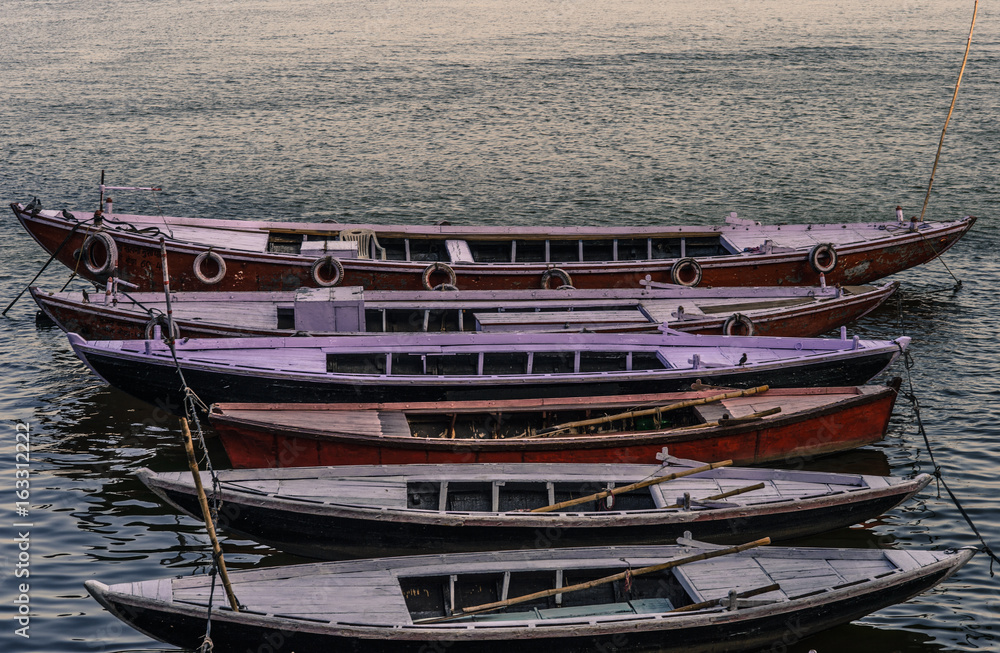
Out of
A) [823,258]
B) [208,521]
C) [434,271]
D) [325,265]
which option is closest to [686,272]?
[823,258]

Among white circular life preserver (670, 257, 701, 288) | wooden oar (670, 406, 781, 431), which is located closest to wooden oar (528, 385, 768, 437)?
wooden oar (670, 406, 781, 431)

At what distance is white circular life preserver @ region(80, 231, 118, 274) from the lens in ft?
80.9

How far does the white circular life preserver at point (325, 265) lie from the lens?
24827mm

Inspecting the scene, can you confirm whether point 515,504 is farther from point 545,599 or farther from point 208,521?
point 208,521

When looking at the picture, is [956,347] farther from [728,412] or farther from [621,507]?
[621,507]

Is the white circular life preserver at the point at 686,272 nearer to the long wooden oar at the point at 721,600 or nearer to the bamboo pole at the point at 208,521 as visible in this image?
the long wooden oar at the point at 721,600

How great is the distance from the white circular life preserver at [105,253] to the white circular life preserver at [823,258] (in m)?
18.9

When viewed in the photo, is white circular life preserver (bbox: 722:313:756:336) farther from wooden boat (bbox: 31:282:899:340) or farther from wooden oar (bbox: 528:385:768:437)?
wooden oar (bbox: 528:385:768:437)

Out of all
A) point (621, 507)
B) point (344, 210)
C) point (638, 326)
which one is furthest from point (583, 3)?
point (621, 507)

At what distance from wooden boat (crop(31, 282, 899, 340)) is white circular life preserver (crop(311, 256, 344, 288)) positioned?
1.60m

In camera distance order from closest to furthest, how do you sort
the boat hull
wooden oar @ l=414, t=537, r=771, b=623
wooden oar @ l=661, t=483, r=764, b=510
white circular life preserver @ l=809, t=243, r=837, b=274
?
wooden oar @ l=414, t=537, r=771, b=623
wooden oar @ l=661, t=483, r=764, b=510
the boat hull
white circular life preserver @ l=809, t=243, r=837, b=274

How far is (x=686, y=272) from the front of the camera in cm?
2608

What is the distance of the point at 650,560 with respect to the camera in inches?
567

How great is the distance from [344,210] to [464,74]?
27.2 metres
